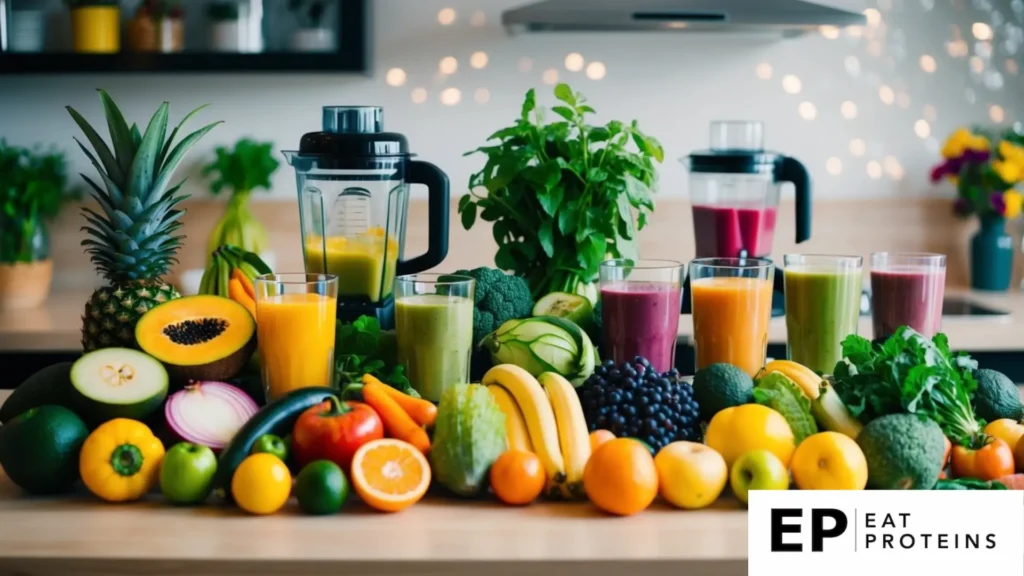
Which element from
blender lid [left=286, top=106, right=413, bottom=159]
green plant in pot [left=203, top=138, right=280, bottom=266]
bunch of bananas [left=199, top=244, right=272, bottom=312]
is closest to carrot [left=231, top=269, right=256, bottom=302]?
bunch of bananas [left=199, top=244, right=272, bottom=312]

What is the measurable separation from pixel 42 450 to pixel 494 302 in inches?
27.2

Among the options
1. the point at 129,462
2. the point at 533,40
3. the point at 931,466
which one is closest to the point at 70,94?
the point at 533,40

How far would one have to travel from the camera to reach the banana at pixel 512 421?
4.08ft

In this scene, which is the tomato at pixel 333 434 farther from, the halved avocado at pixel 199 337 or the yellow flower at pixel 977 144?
the yellow flower at pixel 977 144

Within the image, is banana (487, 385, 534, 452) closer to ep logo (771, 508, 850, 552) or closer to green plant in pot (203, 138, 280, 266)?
ep logo (771, 508, 850, 552)

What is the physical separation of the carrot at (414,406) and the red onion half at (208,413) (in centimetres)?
16

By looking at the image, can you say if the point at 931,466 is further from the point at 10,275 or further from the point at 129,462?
the point at 10,275

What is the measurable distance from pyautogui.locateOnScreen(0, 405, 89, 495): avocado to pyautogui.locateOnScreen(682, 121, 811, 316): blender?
4.71 feet

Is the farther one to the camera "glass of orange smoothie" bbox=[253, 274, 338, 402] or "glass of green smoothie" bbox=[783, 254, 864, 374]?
"glass of green smoothie" bbox=[783, 254, 864, 374]

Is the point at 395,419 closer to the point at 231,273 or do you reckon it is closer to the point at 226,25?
the point at 231,273

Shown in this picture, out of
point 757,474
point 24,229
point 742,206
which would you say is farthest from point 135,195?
point 24,229

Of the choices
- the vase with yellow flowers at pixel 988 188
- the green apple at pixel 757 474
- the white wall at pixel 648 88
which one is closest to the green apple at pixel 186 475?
the green apple at pixel 757 474

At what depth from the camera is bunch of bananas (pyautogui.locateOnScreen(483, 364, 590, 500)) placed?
1193 millimetres

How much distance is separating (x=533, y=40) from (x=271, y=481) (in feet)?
8.15
